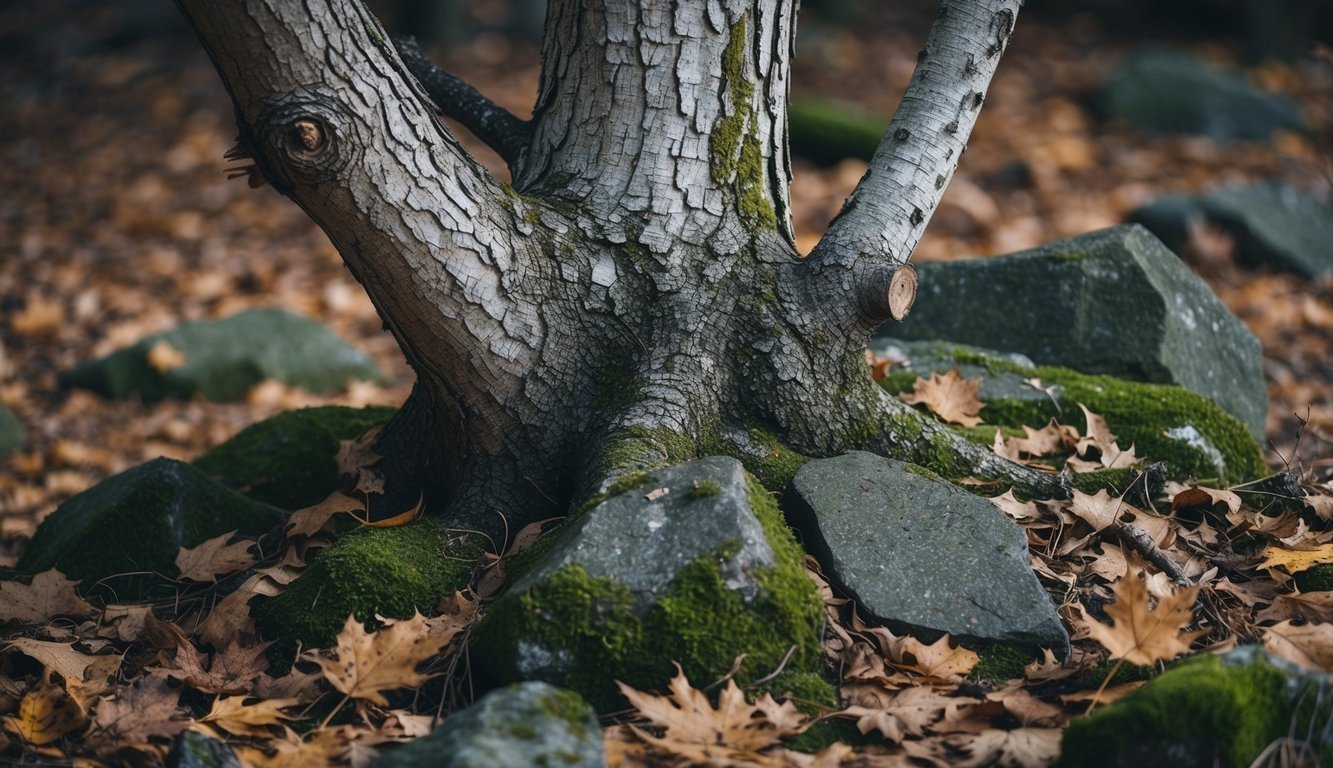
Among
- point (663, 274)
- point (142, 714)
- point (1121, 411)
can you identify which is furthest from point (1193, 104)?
point (142, 714)

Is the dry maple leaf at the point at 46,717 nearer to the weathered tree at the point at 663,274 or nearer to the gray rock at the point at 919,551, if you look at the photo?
the weathered tree at the point at 663,274

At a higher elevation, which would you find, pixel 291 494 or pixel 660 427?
pixel 660 427

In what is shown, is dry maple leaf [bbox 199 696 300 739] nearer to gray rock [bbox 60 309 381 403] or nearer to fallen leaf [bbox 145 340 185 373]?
gray rock [bbox 60 309 381 403]

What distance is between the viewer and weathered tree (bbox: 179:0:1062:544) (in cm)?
290

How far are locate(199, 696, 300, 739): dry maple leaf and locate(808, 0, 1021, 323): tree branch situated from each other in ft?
5.79

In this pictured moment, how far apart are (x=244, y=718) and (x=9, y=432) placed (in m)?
4.11

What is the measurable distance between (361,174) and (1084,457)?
7.81ft

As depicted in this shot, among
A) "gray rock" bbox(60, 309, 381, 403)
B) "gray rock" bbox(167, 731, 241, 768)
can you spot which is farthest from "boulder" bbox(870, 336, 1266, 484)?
"gray rock" bbox(60, 309, 381, 403)

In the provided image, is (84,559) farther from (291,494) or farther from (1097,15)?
(1097,15)

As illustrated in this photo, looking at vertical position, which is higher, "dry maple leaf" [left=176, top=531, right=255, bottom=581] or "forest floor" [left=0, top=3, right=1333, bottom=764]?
"forest floor" [left=0, top=3, right=1333, bottom=764]

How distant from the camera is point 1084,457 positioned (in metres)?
3.53

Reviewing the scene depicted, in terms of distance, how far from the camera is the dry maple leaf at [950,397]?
373 cm

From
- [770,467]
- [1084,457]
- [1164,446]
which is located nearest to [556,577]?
[770,467]

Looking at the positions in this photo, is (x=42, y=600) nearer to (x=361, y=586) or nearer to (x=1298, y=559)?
(x=361, y=586)
